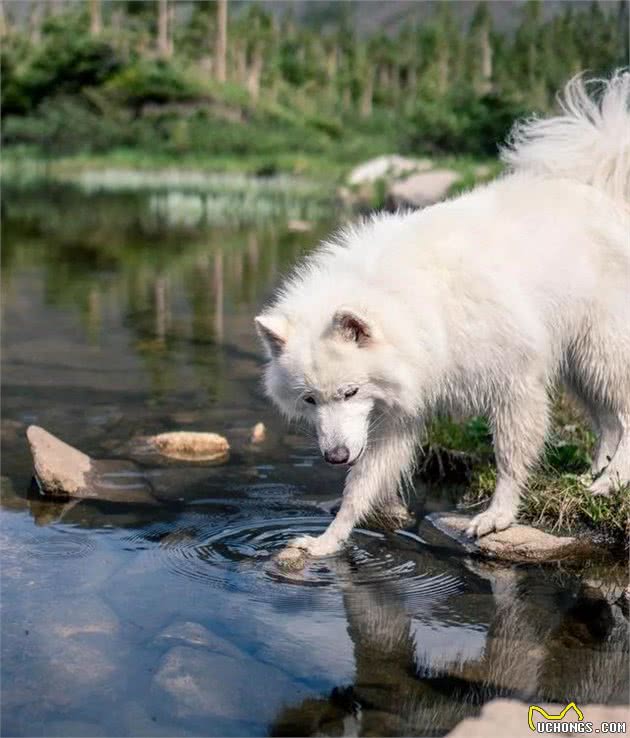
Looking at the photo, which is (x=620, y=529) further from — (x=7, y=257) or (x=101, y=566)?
(x=7, y=257)

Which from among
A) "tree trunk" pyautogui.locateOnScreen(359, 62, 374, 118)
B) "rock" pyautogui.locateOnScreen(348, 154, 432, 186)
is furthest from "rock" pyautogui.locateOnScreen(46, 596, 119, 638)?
"tree trunk" pyautogui.locateOnScreen(359, 62, 374, 118)

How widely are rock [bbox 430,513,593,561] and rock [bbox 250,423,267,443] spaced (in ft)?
7.33

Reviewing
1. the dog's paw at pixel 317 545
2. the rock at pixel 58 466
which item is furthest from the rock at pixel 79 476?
the dog's paw at pixel 317 545

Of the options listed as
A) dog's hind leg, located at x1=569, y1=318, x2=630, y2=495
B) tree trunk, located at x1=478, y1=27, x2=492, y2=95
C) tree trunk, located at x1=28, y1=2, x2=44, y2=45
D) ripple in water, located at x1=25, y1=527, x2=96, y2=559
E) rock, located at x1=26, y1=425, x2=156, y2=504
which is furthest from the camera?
tree trunk, located at x1=28, y1=2, x2=44, y2=45

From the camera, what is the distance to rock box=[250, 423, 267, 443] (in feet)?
24.2

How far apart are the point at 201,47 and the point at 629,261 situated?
76073mm

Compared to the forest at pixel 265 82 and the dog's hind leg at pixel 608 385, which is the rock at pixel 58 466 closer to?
the dog's hind leg at pixel 608 385

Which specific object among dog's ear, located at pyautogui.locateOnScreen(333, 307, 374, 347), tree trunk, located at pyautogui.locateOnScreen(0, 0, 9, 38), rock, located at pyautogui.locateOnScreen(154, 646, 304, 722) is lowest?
rock, located at pyautogui.locateOnScreen(154, 646, 304, 722)

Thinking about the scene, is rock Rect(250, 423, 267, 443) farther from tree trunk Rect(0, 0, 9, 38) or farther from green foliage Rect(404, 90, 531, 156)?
tree trunk Rect(0, 0, 9, 38)

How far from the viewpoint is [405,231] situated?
5.23m

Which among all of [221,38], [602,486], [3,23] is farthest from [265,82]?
[602,486]

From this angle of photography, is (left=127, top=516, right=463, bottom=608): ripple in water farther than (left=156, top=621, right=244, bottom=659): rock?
Yes

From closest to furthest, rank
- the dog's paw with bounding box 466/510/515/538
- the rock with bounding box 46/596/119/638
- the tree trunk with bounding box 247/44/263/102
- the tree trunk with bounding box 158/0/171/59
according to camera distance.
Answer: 1. the rock with bounding box 46/596/119/638
2. the dog's paw with bounding box 466/510/515/538
3. the tree trunk with bounding box 158/0/171/59
4. the tree trunk with bounding box 247/44/263/102

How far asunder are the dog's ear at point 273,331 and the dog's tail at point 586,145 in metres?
1.70
